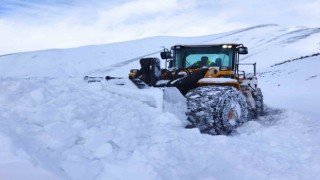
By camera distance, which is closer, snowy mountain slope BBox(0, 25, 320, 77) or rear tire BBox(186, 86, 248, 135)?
rear tire BBox(186, 86, 248, 135)

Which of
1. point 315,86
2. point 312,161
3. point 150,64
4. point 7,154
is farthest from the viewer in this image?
point 315,86

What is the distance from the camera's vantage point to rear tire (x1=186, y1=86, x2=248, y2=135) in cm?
597

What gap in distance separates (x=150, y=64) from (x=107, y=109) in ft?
8.20

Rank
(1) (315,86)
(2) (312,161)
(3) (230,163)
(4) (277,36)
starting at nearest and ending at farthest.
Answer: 1. (3) (230,163)
2. (2) (312,161)
3. (1) (315,86)
4. (4) (277,36)

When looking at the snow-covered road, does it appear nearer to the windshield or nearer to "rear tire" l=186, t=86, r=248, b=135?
"rear tire" l=186, t=86, r=248, b=135

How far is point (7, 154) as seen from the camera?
3.47m

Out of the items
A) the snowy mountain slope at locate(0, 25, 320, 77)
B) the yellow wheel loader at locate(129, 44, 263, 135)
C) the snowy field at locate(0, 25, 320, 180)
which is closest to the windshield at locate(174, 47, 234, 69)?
the yellow wheel loader at locate(129, 44, 263, 135)

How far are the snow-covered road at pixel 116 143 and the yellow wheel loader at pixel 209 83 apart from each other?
662 millimetres

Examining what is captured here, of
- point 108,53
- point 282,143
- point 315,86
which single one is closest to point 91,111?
point 282,143

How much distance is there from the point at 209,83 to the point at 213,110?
40.3 inches

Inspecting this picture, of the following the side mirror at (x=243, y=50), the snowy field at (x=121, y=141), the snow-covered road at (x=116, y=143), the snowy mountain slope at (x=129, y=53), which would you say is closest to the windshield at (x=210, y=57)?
the side mirror at (x=243, y=50)

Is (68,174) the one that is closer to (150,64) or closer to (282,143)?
(282,143)

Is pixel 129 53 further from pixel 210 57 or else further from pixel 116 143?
pixel 116 143

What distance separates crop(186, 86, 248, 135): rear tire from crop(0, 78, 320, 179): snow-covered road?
1.84 feet
